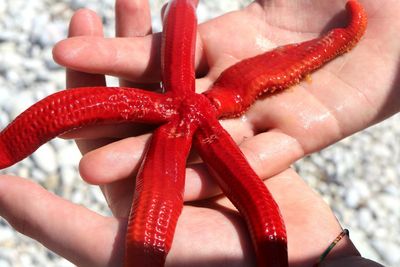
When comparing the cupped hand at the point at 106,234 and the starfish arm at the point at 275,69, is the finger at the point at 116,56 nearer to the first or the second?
the starfish arm at the point at 275,69

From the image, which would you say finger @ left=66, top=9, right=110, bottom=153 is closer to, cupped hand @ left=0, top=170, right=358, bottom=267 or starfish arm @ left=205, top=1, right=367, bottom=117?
starfish arm @ left=205, top=1, right=367, bottom=117

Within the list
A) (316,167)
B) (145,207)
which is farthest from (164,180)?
(316,167)

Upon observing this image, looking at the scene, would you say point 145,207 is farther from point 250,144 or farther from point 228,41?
point 228,41

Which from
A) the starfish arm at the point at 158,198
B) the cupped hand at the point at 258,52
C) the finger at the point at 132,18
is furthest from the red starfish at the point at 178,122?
the finger at the point at 132,18

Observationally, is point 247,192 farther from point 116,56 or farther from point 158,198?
point 116,56

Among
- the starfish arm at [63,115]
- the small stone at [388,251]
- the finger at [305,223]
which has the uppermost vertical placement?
the starfish arm at [63,115]

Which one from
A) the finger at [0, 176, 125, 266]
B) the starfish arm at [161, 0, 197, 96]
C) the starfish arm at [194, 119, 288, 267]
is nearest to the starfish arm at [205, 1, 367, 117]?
the starfish arm at [161, 0, 197, 96]
